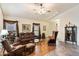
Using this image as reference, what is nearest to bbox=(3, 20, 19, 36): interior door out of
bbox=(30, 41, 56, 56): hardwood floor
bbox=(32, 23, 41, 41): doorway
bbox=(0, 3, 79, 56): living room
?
bbox=(0, 3, 79, 56): living room

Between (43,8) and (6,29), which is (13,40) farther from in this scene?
(43,8)

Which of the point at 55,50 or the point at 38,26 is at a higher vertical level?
the point at 38,26

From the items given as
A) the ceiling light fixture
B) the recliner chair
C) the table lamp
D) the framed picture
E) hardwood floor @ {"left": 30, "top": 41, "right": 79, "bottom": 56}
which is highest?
the ceiling light fixture

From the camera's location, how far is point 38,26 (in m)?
2.65

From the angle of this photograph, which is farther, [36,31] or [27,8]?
[36,31]

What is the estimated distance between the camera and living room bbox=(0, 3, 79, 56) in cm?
248

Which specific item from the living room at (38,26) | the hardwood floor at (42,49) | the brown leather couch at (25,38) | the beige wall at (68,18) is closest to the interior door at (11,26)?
the living room at (38,26)

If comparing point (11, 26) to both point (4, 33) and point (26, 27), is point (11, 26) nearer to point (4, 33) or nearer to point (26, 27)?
point (4, 33)

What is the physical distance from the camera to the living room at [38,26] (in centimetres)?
248

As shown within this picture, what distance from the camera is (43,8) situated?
2529mm

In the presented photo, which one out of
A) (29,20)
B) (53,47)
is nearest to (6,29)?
(29,20)

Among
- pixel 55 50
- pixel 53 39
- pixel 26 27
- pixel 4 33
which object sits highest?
pixel 26 27

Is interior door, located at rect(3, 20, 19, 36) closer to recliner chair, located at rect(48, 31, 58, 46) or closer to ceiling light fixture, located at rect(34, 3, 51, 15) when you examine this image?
ceiling light fixture, located at rect(34, 3, 51, 15)

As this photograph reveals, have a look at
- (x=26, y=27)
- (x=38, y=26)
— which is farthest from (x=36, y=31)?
(x=26, y=27)
